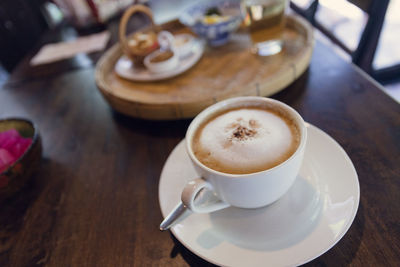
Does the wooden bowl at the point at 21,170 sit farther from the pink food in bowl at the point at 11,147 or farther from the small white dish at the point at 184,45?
the small white dish at the point at 184,45

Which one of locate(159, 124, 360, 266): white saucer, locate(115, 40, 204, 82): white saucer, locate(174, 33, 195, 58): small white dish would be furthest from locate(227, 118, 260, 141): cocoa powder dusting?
locate(174, 33, 195, 58): small white dish

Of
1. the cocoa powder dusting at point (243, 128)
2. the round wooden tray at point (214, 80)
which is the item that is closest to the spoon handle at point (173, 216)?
the cocoa powder dusting at point (243, 128)

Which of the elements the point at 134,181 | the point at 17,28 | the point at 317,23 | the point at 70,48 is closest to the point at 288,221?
the point at 134,181

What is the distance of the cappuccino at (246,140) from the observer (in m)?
0.42

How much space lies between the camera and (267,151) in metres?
0.43

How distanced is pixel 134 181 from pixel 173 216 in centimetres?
21

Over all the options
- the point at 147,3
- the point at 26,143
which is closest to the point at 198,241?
the point at 26,143

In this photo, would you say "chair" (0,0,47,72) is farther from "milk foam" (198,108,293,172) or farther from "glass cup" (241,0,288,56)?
"milk foam" (198,108,293,172)

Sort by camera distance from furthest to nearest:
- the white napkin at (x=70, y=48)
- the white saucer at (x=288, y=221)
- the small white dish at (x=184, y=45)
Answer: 1. the white napkin at (x=70, y=48)
2. the small white dish at (x=184, y=45)
3. the white saucer at (x=288, y=221)

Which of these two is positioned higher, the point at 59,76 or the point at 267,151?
the point at 267,151

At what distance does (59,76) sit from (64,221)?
770 mm

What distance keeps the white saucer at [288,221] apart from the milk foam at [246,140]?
10 cm

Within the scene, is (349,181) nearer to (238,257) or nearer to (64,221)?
(238,257)

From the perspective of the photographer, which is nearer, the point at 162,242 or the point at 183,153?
the point at 162,242
